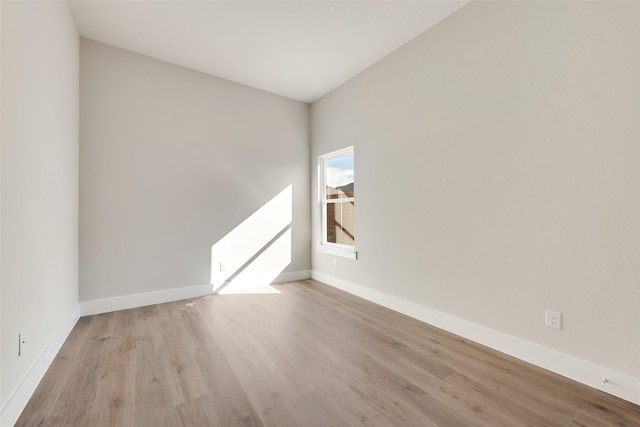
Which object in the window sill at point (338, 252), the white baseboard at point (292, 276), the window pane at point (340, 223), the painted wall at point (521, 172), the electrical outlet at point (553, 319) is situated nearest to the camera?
the painted wall at point (521, 172)

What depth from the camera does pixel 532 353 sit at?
185 cm

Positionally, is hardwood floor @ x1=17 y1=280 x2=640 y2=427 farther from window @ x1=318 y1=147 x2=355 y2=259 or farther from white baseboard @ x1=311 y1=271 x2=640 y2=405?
window @ x1=318 y1=147 x2=355 y2=259

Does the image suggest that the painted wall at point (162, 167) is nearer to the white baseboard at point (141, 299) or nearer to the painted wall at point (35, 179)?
the white baseboard at point (141, 299)

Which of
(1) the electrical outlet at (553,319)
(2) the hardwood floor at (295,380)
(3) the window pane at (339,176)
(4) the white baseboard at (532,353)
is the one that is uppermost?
(3) the window pane at (339,176)

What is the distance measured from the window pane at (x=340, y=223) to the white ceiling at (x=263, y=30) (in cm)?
177

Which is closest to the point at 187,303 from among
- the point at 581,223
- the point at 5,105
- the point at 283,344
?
Answer: the point at 283,344

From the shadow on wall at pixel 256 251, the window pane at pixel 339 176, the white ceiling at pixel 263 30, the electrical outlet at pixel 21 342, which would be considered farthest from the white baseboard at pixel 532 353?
the electrical outlet at pixel 21 342

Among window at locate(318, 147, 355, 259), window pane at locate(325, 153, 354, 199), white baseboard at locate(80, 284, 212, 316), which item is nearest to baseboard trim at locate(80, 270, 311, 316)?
white baseboard at locate(80, 284, 212, 316)

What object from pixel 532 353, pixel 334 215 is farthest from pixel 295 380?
pixel 334 215

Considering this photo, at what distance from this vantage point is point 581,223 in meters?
1.67

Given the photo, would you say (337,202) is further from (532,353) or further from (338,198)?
(532,353)

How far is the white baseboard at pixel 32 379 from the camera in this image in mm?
1277

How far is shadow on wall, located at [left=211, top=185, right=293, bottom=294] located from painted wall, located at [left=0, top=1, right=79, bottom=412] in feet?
4.86

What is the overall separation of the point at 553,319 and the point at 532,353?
292mm
